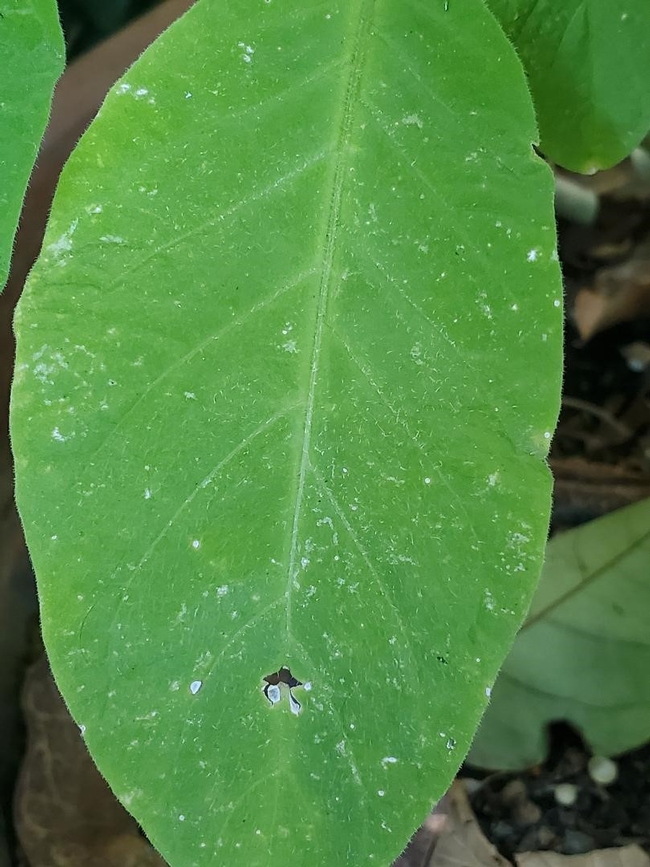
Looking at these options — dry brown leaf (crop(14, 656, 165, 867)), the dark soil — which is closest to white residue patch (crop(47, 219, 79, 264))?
dry brown leaf (crop(14, 656, 165, 867))

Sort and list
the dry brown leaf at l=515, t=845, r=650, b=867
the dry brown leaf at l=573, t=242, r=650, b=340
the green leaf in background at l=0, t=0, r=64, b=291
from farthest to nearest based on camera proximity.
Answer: the dry brown leaf at l=573, t=242, r=650, b=340 → the dry brown leaf at l=515, t=845, r=650, b=867 → the green leaf in background at l=0, t=0, r=64, b=291

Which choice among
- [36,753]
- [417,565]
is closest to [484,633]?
[417,565]

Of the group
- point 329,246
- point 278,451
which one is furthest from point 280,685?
point 329,246

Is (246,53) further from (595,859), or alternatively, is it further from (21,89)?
(595,859)

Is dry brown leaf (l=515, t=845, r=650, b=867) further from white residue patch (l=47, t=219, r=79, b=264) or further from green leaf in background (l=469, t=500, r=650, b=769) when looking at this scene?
white residue patch (l=47, t=219, r=79, b=264)

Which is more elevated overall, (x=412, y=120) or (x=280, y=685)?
(x=412, y=120)

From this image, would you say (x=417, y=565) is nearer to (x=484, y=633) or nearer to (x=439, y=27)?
(x=484, y=633)
